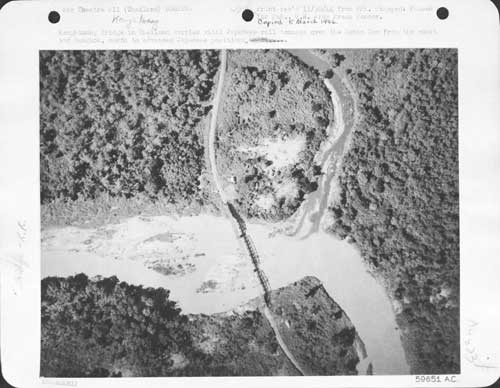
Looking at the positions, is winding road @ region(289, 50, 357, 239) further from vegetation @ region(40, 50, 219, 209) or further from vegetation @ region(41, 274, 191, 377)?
vegetation @ region(41, 274, 191, 377)

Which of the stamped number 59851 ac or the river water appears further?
the river water

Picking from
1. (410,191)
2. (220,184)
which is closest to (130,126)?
(220,184)

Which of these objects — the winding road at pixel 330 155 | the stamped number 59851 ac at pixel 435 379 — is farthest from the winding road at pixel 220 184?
the stamped number 59851 ac at pixel 435 379

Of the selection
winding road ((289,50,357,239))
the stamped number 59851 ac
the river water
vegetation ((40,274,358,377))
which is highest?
winding road ((289,50,357,239))

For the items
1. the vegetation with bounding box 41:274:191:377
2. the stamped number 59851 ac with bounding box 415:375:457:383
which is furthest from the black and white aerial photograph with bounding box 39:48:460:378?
the stamped number 59851 ac with bounding box 415:375:457:383

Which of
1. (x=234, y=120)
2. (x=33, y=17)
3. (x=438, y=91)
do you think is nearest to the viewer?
(x=33, y=17)

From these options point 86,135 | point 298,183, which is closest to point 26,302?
point 86,135

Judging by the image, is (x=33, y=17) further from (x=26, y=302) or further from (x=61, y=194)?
(x=26, y=302)
